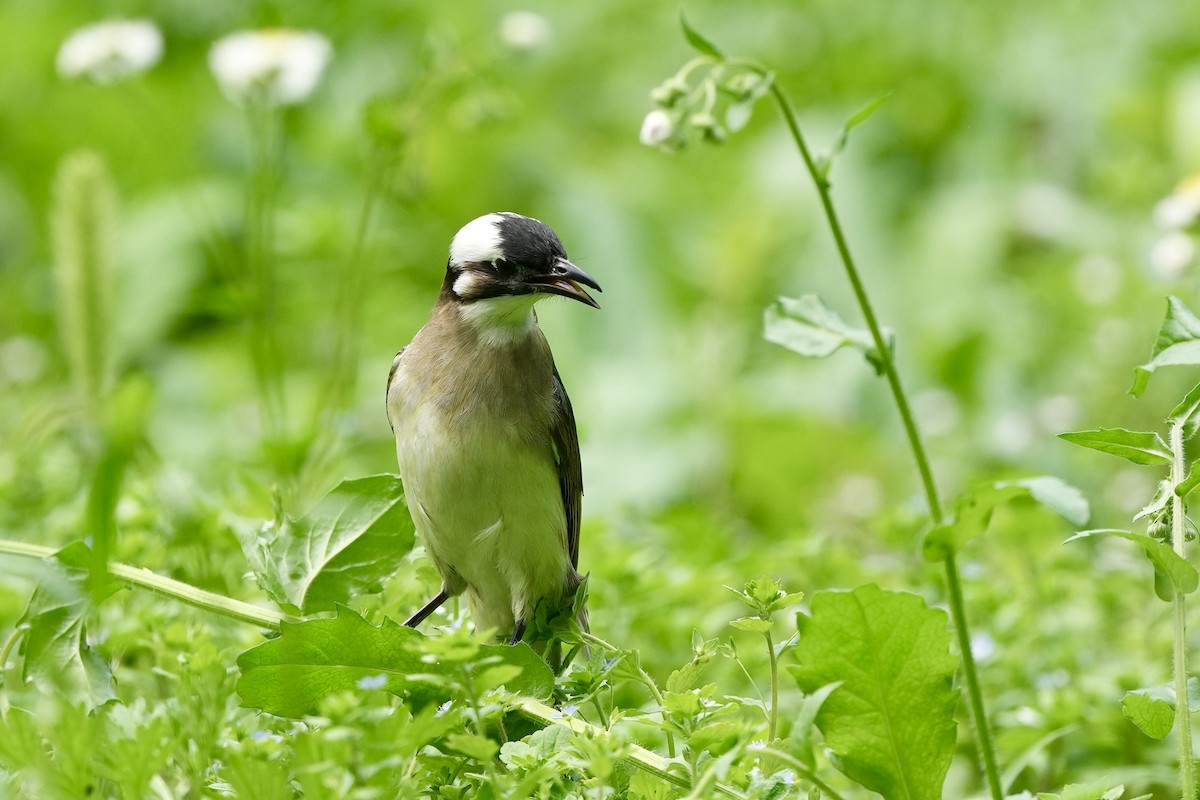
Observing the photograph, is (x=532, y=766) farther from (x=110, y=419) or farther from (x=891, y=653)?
(x=110, y=419)

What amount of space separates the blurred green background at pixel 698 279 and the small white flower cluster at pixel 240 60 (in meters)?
0.18

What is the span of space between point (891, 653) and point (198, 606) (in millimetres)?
829

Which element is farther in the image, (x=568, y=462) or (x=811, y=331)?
(x=568, y=462)

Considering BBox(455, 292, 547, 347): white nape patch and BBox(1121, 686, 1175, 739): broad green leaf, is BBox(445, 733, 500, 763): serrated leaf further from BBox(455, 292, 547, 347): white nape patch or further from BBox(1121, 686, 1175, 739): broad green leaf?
BBox(455, 292, 547, 347): white nape patch

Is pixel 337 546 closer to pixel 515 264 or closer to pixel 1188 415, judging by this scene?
pixel 515 264

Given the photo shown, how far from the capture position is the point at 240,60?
3730 millimetres

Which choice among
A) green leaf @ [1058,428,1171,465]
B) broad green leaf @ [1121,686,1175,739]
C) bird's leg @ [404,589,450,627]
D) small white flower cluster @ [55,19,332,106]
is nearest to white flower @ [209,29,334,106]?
small white flower cluster @ [55,19,332,106]

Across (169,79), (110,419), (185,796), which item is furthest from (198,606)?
(169,79)

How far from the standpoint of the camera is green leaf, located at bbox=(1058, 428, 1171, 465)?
1625 mm

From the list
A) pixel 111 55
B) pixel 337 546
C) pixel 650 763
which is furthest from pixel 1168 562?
pixel 111 55

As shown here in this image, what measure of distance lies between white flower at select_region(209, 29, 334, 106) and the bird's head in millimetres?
1279

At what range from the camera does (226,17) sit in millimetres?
7164

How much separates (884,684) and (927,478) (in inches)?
9.7

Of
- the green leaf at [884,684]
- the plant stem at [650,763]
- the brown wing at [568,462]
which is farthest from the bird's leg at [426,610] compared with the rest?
the green leaf at [884,684]
